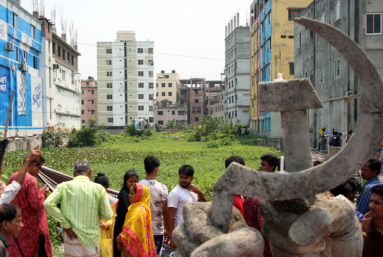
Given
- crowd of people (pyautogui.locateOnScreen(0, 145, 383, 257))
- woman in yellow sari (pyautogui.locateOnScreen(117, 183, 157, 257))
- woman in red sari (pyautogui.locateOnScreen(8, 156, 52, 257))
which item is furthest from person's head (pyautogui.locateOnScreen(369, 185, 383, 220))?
woman in red sari (pyautogui.locateOnScreen(8, 156, 52, 257))

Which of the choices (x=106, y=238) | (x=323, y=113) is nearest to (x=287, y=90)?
(x=106, y=238)

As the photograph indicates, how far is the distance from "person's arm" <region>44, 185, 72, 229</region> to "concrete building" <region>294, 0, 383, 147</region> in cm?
1556

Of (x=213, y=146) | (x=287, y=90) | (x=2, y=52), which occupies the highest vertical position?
(x=2, y=52)

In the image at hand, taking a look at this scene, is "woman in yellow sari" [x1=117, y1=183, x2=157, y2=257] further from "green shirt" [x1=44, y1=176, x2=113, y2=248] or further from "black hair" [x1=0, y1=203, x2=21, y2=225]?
"black hair" [x1=0, y1=203, x2=21, y2=225]

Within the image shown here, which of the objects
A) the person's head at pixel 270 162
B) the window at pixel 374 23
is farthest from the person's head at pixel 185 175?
the window at pixel 374 23

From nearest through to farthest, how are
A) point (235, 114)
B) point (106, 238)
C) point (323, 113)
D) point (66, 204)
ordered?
point (66, 204) < point (106, 238) < point (323, 113) < point (235, 114)

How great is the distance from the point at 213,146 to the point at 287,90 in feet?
89.1

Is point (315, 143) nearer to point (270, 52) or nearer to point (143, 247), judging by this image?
point (270, 52)

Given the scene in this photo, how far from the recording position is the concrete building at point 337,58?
16.8m

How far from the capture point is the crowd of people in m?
3.75

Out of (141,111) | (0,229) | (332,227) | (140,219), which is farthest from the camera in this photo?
(141,111)

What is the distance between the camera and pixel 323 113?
75.6ft

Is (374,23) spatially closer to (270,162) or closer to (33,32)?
(270,162)

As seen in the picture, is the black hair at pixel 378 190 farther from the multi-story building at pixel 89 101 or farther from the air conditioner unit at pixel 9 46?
the multi-story building at pixel 89 101
